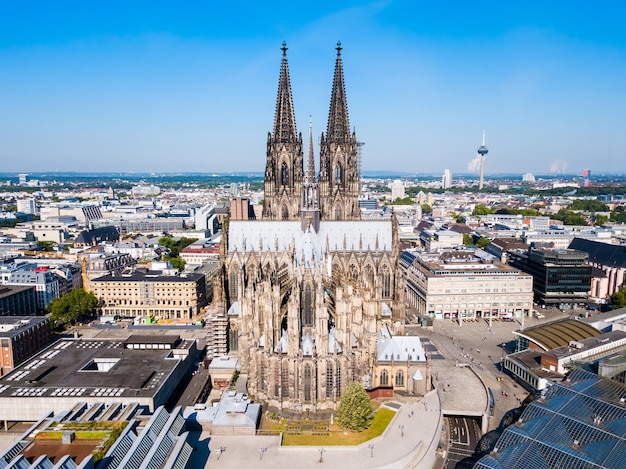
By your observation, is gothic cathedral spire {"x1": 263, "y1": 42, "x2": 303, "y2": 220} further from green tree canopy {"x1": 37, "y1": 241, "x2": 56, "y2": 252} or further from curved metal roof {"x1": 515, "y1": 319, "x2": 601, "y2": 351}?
green tree canopy {"x1": 37, "y1": 241, "x2": 56, "y2": 252}

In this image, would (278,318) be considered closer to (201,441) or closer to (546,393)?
(201,441)

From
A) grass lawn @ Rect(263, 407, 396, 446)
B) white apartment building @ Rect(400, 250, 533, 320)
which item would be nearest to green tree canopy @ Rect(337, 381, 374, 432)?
grass lawn @ Rect(263, 407, 396, 446)

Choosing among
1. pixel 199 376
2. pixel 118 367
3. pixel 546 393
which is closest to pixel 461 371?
pixel 546 393

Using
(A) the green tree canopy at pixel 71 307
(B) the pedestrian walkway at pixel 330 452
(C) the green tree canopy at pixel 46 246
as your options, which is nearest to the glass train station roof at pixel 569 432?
(B) the pedestrian walkway at pixel 330 452

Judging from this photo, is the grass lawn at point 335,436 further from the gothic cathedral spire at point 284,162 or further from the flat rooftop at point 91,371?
the gothic cathedral spire at point 284,162

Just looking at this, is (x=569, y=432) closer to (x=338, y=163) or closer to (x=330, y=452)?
(x=330, y=452)

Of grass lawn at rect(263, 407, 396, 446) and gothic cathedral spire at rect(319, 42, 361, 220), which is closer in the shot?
grass lawn at rect(263, 407, 396, 446)
